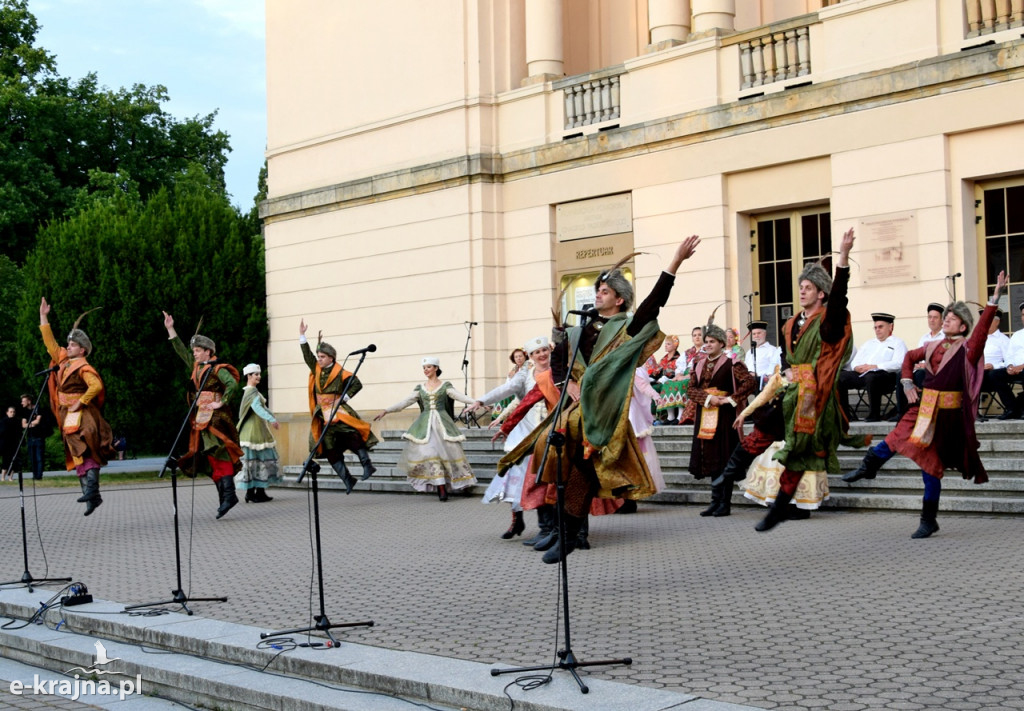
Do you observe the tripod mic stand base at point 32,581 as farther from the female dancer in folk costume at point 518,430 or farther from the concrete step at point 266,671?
the female dancer in folk costume at point 518,430

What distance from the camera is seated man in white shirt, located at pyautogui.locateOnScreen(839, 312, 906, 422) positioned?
50.8 ft

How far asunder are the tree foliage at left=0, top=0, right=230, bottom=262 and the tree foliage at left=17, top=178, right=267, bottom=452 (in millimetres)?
9441

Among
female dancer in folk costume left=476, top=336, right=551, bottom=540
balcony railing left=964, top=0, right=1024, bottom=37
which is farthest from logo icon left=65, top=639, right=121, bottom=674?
balcony railing left=964, top=0, right=1024, bottom=37

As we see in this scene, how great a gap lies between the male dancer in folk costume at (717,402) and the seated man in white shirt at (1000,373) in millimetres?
3183

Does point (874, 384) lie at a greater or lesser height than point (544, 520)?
greater

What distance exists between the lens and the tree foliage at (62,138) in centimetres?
3841

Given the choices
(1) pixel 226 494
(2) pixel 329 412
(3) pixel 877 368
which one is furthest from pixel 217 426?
(3) pixel 877 368

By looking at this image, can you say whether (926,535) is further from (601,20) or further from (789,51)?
(601,20)

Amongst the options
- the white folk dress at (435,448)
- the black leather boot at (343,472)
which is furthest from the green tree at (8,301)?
the white folk dress at (435,448)

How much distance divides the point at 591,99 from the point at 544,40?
1920mm

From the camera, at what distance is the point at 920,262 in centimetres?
1706

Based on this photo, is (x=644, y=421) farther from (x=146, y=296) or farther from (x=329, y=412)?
(x=146, y=296)

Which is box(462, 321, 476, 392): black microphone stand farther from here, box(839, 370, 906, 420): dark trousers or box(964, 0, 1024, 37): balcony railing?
box(964, 0, 1024, 37): balcony railing

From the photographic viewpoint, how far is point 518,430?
11938 mm
